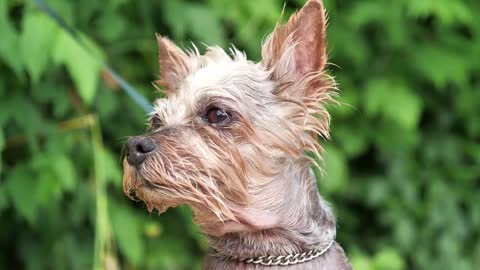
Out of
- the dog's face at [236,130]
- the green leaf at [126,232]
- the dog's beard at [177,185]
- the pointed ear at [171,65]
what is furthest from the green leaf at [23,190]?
the dog's beard at [177,185]

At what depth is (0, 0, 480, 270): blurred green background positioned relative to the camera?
10.7ft

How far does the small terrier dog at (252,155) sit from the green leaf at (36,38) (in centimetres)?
101

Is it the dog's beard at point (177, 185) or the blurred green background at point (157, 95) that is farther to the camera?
the blurred green background at point (157, 95)

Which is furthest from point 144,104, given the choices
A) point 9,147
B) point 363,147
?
Result: point 363,147

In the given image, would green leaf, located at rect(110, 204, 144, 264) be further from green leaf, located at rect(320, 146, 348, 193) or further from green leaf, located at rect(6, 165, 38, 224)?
green leaf, located at rect(320, 146, 348, 193)

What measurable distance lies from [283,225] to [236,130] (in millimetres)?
254

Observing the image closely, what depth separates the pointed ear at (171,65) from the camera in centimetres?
209

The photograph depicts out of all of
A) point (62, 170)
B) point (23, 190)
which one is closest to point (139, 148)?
point (62, 170)

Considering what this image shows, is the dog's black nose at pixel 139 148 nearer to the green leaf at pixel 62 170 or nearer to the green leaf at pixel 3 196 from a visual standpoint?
the green leaf at pixel 62 170

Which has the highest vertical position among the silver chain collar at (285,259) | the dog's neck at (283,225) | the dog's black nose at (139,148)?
the dog's black nose at (139,148)

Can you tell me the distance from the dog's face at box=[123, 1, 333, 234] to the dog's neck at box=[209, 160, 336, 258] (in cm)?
1

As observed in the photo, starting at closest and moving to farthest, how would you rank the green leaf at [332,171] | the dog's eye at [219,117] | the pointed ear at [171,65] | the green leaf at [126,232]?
the dog's eye at [219,117] < the pointed ear at [171,65] < the green leaf at [126,232] < the green leaf at [332,171]

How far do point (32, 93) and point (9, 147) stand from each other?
0.97 ft

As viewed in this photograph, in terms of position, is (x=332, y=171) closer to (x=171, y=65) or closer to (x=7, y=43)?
(x=7, y=43)
